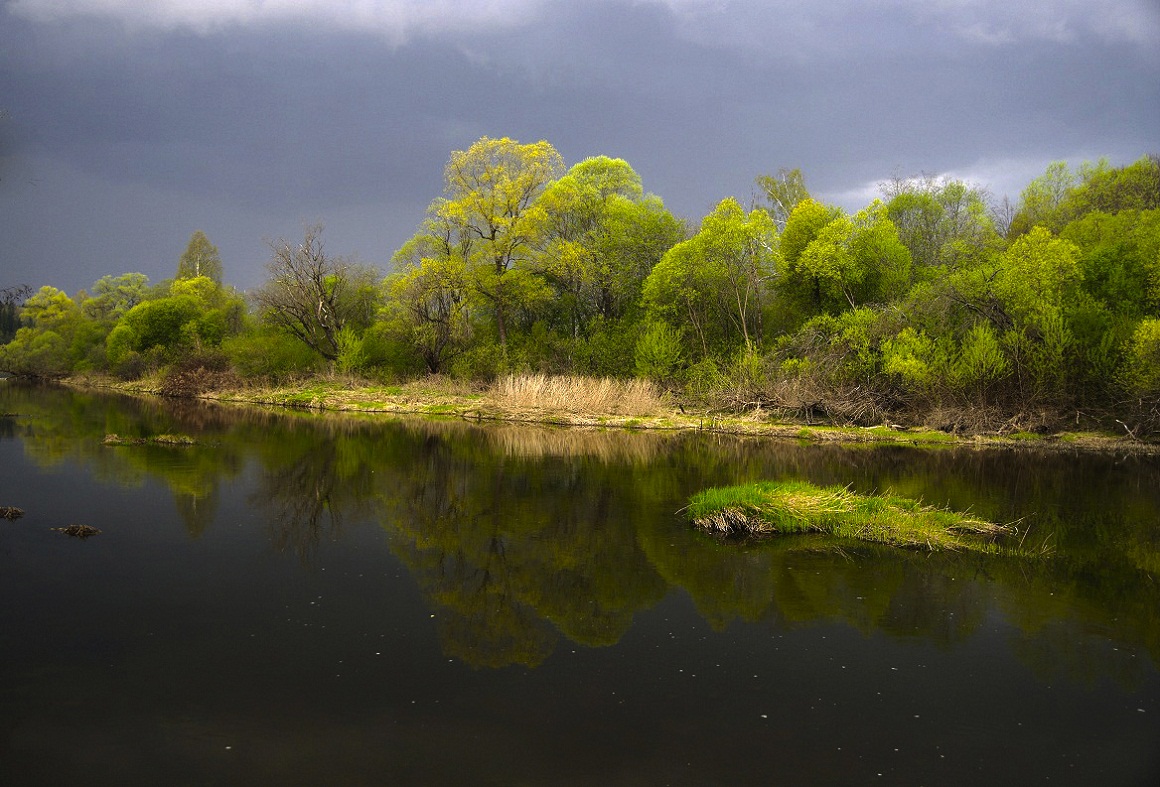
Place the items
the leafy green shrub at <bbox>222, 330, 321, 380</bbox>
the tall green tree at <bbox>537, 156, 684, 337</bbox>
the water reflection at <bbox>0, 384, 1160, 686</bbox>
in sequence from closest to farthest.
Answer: the water reflection at <bbox>0, 384, 1160, 686</bbox> → the tall green tree at <bbox>537, 156, 684, 337</bbox> → the leafy green shrub at <bbox>222, 330, 321, 380</bbox>

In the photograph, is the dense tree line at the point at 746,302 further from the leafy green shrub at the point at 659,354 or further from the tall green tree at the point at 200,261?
the tall green tree at the point at 200,261

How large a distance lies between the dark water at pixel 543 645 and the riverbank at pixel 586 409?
40.9 feet

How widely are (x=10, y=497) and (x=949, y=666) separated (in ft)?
58.2

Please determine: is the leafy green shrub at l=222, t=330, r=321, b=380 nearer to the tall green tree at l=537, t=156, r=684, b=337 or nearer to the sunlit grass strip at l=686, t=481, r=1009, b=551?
the tall green tree at l=537, t=156, r=684, b=337

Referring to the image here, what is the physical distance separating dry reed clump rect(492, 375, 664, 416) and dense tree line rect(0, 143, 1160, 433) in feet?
7.43

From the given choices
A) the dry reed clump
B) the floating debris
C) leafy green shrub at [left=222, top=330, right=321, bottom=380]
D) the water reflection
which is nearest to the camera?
the water reflection

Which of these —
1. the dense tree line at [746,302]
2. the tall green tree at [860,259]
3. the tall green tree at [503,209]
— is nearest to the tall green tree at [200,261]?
the dense tree line at [746,302]

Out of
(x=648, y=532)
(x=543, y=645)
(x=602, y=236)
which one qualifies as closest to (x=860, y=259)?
(x=602, y=236)

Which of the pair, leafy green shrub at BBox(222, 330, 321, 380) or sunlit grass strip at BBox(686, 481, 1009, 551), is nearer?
sunlit grass strip at BBox(686, 481, 1009, 551)

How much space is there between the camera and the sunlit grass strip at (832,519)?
1359 cm

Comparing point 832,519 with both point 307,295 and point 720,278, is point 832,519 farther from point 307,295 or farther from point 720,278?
point 307,295

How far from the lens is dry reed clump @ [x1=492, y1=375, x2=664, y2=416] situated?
119ft

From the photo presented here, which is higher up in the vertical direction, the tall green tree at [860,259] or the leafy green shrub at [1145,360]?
the tall green tree at [860,259]

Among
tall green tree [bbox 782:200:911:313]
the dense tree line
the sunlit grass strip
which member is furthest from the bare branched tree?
the sunlit grass strip
